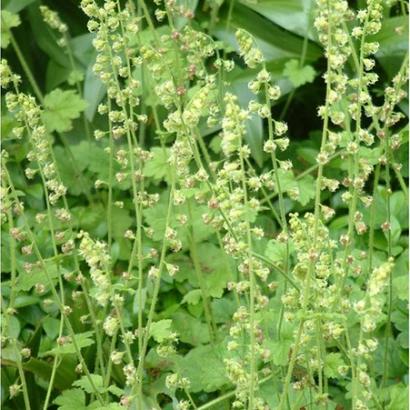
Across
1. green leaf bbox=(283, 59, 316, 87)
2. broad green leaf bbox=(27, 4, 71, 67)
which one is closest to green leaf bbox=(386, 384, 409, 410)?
green leaf bbox=(283, 59, 316, 87)

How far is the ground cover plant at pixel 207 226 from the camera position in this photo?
1443 millimetres

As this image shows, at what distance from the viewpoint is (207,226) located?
2273 millimetres

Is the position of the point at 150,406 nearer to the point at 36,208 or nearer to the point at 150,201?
the point at 150,201

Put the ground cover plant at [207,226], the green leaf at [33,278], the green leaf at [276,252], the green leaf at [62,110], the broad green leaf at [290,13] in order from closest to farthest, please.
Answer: the ground cover plant at [207,226], the green leaf at [276,252], the green leaf at [33,278], the green leaf at [62,110], the broad green leaf at [290,13]

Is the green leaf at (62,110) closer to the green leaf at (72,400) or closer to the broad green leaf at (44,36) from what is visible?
the broad green leaf at (44,36)

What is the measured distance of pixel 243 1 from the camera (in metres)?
3.01

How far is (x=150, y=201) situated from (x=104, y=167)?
0.92 metres

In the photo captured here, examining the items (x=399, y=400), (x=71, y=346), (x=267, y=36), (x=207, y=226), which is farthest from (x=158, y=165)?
(x=267, y=36)

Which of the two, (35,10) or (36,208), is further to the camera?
(35,10)

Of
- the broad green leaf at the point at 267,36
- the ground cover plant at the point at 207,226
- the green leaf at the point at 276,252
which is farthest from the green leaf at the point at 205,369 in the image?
the broad green leaf at the point at 267,36

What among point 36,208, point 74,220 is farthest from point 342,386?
point 36,208

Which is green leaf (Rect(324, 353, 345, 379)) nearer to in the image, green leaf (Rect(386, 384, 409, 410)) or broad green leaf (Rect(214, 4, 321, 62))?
green leaf (Rect(386, 384, 409, 410))

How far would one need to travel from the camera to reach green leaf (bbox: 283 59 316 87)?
271cm

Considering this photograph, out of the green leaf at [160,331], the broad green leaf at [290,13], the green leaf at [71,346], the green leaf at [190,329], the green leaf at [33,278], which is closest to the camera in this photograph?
the green leaf at [160,331]
